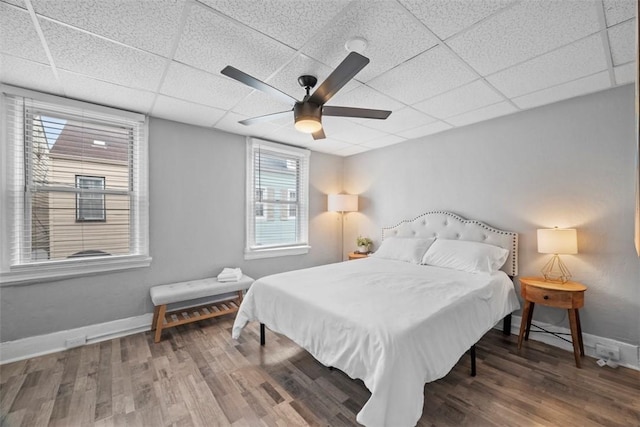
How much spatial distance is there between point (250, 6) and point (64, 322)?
3.30 meters

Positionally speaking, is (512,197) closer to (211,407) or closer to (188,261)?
(211,407)

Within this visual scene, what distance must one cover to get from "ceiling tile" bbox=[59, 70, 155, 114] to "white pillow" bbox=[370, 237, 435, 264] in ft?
10.8

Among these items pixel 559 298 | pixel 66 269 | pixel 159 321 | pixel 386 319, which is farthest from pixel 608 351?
pixel 66 269

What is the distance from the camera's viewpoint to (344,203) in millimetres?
4547

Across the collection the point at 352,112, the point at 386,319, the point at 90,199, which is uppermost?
the point at 352,112

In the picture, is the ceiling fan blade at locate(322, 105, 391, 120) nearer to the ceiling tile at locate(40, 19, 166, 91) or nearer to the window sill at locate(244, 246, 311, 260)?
the ceiling tile at locate(40, 19, 166, 91)

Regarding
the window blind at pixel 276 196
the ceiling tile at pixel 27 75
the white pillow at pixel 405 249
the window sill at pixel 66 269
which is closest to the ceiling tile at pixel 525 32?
the white pillow at pixel 405 249

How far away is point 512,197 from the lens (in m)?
3.03

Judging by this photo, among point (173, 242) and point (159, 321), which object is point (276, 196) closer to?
point (173, 242)

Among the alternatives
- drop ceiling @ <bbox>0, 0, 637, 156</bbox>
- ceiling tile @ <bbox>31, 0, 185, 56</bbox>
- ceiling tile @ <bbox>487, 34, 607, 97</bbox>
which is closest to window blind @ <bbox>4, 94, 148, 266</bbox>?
drop ceiling @ <bbox>0, 0, 637, 156</bbox>

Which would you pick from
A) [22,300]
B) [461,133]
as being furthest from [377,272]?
[22,300]

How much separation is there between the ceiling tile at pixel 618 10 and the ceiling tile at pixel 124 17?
2364 millimetres

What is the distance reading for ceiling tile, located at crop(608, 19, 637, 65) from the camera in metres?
1.61

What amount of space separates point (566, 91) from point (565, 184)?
896mm
